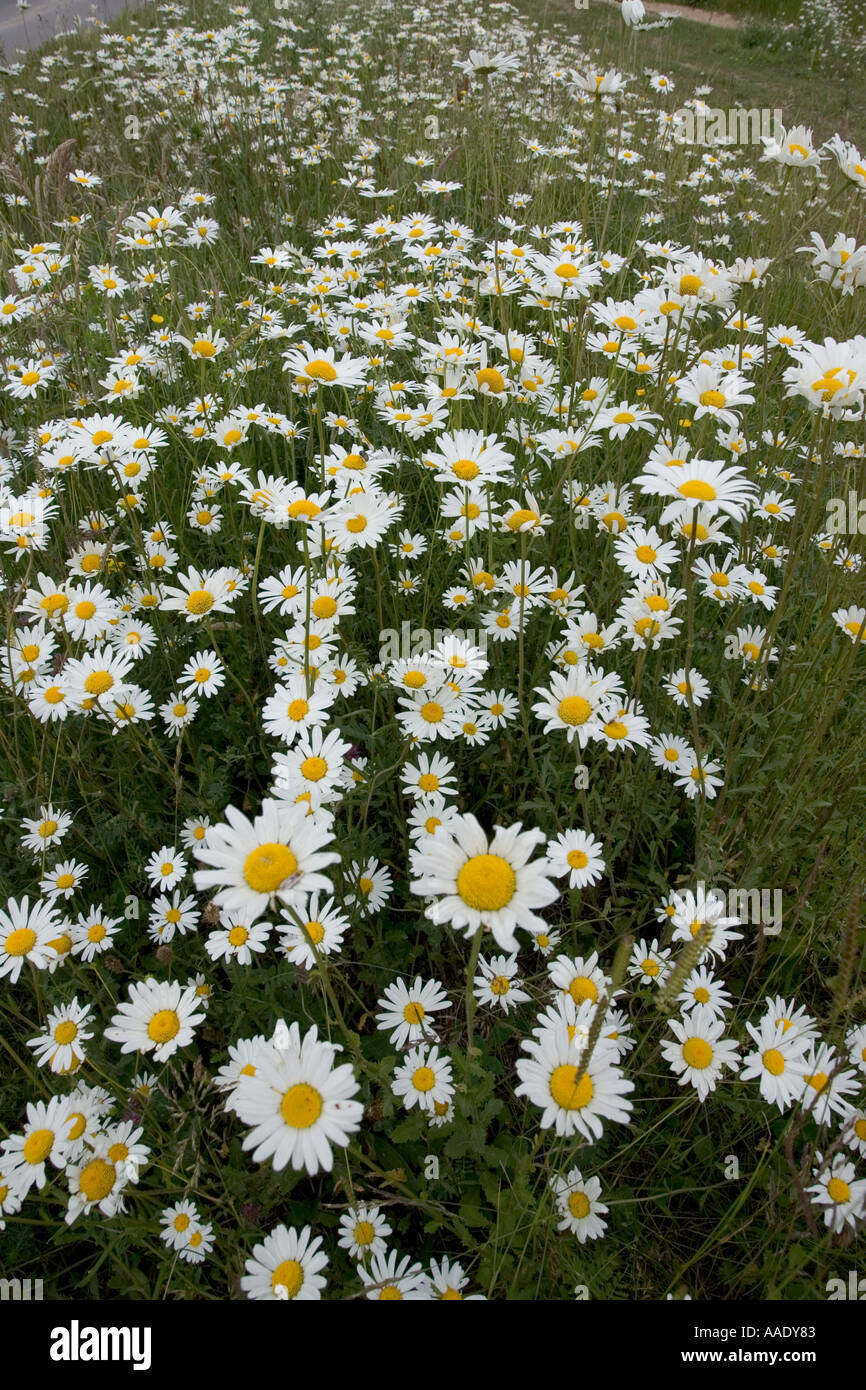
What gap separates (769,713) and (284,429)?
6.51ft

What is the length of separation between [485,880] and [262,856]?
1.17 ft

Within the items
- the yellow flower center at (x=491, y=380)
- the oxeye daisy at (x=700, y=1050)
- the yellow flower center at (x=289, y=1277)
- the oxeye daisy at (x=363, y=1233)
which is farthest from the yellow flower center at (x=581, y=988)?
the yellow flower center at (x=491, y=380)

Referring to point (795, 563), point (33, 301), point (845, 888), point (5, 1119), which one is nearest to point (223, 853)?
point (5, 1119)

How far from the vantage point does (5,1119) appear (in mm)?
1814

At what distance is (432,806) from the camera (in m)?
2.11

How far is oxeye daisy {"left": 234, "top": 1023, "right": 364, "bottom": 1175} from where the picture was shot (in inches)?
46.1

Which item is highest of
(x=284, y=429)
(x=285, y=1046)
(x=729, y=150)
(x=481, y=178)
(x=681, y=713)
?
(x=729, y=150)

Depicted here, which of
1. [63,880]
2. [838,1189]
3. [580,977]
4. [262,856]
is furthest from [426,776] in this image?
[838,1189]

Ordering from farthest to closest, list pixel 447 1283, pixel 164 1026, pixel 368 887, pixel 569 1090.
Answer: pixel 368 887 → pixel 164 1026 → pixel 447 1283 → pixel 569 1090

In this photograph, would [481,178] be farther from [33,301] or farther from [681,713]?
[681,713]

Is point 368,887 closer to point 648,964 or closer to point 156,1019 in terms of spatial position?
point 156,1019

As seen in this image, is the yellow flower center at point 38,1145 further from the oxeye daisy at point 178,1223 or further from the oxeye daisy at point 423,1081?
the oxeye daisy at point 423,1081

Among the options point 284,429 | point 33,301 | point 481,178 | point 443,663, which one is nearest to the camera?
point 443,663

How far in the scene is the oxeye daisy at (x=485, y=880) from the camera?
46.7 inches
